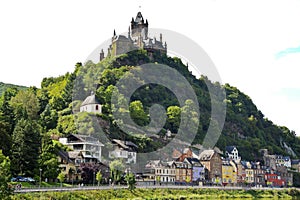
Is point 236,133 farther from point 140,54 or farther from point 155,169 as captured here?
point 155,169

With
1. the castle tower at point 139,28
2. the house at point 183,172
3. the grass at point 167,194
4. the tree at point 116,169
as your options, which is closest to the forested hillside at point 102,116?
the house at point 183,172

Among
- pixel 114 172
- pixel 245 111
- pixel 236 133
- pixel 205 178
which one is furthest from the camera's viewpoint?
pixel 245 111

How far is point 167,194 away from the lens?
7019 cm

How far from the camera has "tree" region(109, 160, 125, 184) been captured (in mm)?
71256

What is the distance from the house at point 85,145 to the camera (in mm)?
76394

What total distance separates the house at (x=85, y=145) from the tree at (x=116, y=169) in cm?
360

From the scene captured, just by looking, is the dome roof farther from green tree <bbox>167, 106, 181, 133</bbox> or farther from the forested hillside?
green tree <bbox>167, 106, 181, 133</bbox>

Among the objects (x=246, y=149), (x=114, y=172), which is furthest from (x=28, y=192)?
(x=246, y=149)

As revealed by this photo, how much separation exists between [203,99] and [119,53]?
26.0 metres

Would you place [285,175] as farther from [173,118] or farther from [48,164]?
[48,164]

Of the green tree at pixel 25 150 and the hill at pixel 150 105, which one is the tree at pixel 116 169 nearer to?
the hill at pixel 150 105

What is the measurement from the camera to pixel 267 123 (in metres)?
153

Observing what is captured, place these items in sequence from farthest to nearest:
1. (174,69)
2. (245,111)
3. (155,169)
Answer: (245,111) → (174,69) → (155,169)

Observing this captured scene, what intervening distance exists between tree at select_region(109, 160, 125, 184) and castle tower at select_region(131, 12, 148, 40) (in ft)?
228
